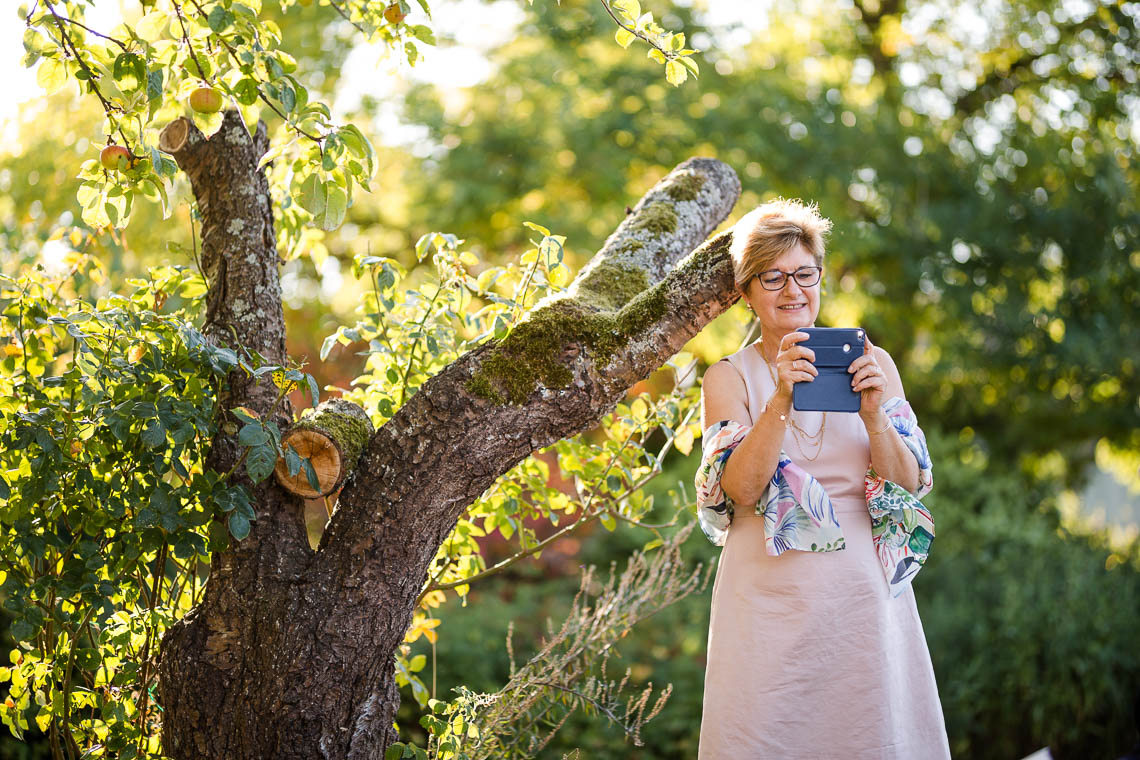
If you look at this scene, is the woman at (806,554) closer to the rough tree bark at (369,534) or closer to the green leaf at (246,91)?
the rough tree bark at (369,534)

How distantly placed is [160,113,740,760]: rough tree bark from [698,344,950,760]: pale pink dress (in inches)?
11.9

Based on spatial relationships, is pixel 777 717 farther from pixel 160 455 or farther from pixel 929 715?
pixel 160 455

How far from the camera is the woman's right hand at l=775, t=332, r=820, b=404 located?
1.80 metres

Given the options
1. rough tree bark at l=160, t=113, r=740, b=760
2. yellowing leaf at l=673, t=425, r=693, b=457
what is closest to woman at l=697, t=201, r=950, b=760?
rough tree bark at l=160, t=113, r=740, b=760

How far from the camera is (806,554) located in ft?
6.44

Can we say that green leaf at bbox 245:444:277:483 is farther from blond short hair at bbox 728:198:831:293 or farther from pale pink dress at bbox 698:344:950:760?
blond short hair at bbox 728:198:831:293

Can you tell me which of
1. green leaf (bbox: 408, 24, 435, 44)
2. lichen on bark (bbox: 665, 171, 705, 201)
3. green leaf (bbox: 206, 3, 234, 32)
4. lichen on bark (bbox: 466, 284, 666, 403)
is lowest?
lichen on bark (bbox: 466, 284, 666, 403)

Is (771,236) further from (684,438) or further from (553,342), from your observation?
(684,438)

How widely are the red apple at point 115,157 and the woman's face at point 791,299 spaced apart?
4.22 ft

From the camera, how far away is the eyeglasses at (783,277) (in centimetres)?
199

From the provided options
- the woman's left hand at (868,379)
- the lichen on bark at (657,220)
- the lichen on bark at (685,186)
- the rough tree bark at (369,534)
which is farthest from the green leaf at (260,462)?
the lichen on bark at (685,186)

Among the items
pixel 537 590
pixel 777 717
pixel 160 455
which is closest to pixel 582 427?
pixel 777 717

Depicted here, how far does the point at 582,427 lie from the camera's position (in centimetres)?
210

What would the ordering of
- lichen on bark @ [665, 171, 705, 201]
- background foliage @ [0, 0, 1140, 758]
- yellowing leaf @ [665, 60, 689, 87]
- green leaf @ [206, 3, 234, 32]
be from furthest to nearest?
1. background foliage @ [0, 0, 1140, 758]
2. lichen on bark @ [665, 171, 705, 201]
3. yellowing leaf @ [665, 60, 689, 87]
4. green leaf @ [206, 3, 234, 32]
